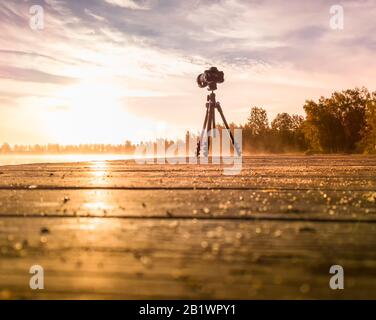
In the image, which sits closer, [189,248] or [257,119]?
[189,248]

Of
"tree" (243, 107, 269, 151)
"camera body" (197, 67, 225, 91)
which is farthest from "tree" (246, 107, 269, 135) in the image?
"camera body" (197, 67, 225, 91)

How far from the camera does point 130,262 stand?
5.84ft

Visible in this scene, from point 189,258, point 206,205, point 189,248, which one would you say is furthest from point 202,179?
point 189,258

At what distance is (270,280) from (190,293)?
279 millimetres

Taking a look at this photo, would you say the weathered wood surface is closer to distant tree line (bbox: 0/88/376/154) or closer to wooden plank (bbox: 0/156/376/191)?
wooden plank (bbox: 0/156/376/191)

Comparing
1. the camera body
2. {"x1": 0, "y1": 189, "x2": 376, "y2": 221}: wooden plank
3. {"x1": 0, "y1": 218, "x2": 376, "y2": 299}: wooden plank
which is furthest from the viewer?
the camera body

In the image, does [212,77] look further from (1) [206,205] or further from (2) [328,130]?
(2) [328,130]

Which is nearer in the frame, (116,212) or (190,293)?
(190,293)

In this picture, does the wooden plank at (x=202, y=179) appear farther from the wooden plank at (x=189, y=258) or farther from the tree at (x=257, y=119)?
the tree at (x=257, y=119)

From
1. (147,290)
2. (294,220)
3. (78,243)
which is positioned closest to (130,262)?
(147,290)

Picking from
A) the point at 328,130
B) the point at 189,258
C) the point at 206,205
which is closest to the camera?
the point at 189,258

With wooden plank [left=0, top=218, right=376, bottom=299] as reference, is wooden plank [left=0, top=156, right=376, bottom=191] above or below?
above

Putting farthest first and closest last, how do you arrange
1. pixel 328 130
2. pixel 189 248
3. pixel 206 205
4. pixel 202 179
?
pixel 328 130 → pixel 202 179 → pixel 206 205 → pixel 189 248
